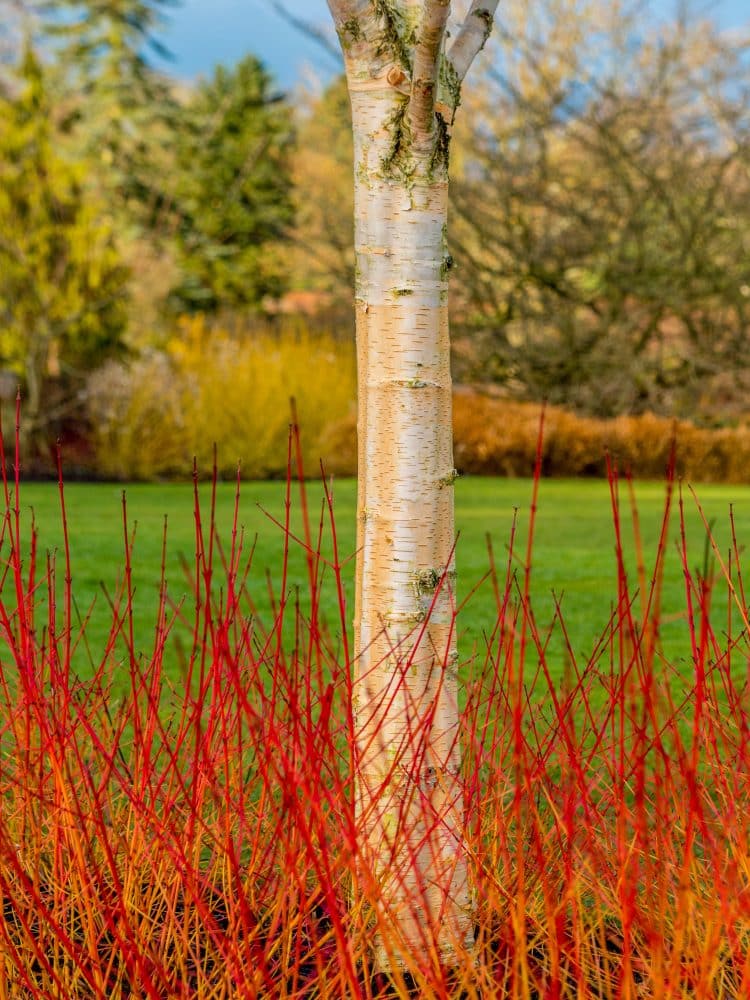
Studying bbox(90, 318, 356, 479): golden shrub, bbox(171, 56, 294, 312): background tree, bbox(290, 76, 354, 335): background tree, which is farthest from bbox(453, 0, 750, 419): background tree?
bbox(171, 56, 294, 312): background tree

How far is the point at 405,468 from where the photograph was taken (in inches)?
86.0

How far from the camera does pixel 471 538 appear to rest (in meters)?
8.62

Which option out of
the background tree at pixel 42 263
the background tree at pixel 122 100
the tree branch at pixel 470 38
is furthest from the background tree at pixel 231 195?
the tree branch at pixel 470 38

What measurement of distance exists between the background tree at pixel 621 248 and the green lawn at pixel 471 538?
317 cm

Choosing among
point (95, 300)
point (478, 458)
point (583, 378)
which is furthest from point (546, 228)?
point (95, 300)

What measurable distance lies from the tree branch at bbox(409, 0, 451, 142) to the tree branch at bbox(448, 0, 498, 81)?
9.9 inches

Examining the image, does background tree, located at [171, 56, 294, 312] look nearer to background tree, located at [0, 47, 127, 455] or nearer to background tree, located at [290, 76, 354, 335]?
background tree, located at [290, 76, 354, 335]

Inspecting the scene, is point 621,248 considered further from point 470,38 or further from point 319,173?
point 319,173

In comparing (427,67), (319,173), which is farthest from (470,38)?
(319,173)

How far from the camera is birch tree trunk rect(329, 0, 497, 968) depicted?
7.13 feet

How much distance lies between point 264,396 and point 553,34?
1215cm

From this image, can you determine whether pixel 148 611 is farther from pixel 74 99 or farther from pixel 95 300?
pixel 74 99

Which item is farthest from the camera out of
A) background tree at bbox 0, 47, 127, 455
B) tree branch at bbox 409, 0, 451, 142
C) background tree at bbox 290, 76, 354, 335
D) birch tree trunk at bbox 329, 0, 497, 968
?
background tree at bbox 290, 76, 354, 335

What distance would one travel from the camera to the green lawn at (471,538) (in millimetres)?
6242
